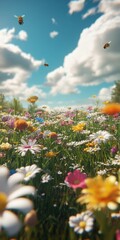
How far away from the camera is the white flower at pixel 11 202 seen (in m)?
1.25

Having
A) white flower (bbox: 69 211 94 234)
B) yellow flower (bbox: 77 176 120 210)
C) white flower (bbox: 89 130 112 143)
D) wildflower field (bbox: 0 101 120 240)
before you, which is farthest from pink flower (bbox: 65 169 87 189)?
white flower (bbox: 89 130 112 143)

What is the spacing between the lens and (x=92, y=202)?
1349mm

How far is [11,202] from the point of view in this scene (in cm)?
142

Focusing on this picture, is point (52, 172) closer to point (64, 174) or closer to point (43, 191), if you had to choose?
point (64, 174)

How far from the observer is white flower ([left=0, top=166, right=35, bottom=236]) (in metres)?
1.25

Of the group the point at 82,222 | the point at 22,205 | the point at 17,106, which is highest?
the point at 17,106

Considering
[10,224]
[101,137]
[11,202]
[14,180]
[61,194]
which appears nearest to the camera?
[10,224]

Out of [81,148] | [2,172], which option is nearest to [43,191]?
[2,172]

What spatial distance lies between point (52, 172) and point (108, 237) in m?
1.60

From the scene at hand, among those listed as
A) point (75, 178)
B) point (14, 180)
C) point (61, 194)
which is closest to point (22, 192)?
point (14, 180)

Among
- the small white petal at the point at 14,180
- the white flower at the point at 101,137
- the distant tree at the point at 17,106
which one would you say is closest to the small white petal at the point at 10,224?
the small white petal at the point at 14,180

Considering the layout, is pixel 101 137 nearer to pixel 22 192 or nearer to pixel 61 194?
pixel 61 194

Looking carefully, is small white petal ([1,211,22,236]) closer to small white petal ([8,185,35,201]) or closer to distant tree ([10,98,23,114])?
small white petal ([8,185,35,201])

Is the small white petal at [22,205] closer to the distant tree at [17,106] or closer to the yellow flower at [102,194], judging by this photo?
the yellow flower at [102,194]
